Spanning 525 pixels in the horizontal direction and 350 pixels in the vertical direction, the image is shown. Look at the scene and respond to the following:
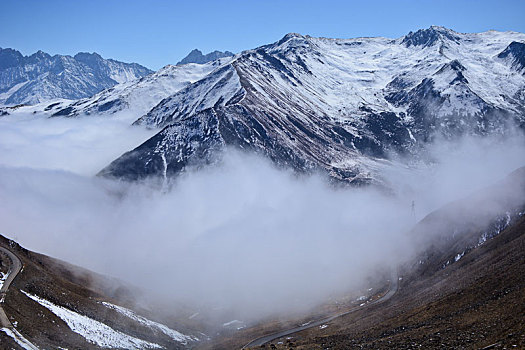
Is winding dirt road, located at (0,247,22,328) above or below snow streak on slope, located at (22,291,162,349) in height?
above

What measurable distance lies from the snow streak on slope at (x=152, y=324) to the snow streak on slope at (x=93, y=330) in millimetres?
15482

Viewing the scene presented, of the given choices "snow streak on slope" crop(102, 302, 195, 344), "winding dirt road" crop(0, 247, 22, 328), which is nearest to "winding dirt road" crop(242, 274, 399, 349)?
"snow streak on slope" crop(102, 302, 195, 344)

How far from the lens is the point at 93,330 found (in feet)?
362

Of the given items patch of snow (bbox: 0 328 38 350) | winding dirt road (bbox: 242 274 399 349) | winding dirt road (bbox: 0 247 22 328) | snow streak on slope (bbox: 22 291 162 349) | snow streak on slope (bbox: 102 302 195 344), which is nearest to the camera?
patch of snow (bbox: 0 328 38 350)

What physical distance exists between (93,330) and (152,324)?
28.6m

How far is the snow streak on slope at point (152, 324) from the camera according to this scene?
438 feet

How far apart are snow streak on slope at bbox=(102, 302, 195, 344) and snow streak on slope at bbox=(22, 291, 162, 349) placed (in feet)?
50.8

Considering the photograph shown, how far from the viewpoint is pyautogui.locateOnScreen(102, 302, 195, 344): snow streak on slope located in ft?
438

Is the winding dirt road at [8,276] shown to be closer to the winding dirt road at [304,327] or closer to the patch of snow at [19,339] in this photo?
the patch of snow at [19,339]

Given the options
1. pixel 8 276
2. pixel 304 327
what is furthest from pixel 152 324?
pixel 304 327

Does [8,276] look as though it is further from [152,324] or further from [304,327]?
[304,327]

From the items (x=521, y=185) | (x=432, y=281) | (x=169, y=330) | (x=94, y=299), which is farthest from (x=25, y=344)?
(x=521, y=185)

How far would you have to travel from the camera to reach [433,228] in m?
188

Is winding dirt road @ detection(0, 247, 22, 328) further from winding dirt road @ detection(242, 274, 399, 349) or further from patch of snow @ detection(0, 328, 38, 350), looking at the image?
winding dirt road @ detection(242, 274, 399, 349)
